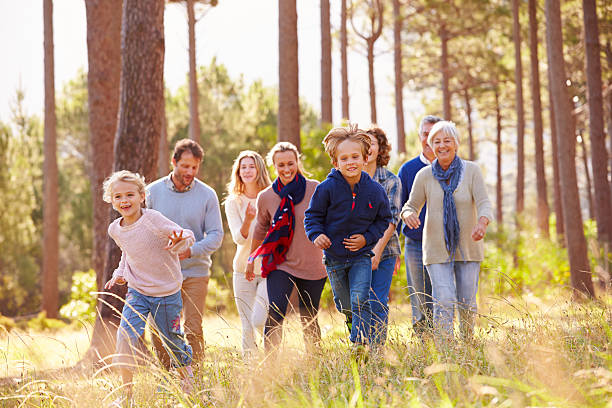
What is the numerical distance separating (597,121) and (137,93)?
A: 10248 millimetres

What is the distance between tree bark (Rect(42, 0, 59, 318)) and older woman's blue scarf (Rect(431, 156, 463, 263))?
14.3 metres

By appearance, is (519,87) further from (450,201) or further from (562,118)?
(450,201)

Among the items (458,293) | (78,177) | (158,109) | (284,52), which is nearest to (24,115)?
(78,177)

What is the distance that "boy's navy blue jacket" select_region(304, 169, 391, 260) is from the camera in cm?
440

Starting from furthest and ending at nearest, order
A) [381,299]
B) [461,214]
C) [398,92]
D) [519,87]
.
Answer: [398,92]
[519,87]
[461,214]
[381,299]

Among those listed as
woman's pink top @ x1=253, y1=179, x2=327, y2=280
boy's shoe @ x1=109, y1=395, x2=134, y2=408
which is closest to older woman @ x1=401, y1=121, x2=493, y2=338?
woman's pink top @ x1=253, y1=179, x2=327, y2=280

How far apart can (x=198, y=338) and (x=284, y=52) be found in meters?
6.02

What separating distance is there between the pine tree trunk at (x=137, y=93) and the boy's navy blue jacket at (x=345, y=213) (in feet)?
10.9

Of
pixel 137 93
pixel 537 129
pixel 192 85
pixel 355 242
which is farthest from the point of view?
pixel 192 85

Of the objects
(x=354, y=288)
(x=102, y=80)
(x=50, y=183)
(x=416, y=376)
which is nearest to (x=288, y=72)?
(x=102, y=80)

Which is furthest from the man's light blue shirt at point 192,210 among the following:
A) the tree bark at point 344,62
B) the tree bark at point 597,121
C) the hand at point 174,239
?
the tree bark at point 344,62

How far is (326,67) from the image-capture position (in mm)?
15656

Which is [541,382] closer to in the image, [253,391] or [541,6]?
[253,391]

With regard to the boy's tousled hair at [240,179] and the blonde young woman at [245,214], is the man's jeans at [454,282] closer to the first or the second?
the blonde young woman at [245,214]
